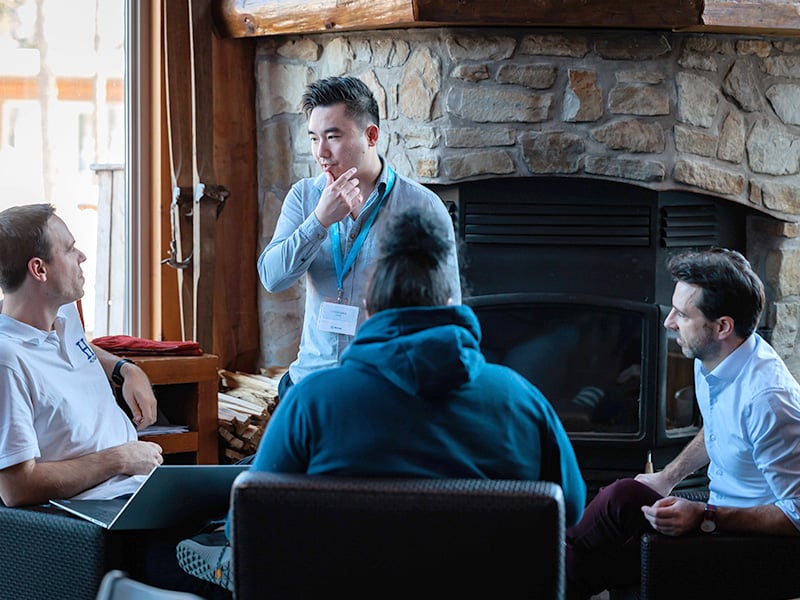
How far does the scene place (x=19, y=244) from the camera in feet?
7.84

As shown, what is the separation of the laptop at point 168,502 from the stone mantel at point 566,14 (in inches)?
73.4

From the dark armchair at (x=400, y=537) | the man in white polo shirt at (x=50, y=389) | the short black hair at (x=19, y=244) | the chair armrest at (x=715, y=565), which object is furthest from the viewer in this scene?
the short black hair at (x=19, y=244)

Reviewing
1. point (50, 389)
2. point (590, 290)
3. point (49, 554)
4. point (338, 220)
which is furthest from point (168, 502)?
point (590, 290)

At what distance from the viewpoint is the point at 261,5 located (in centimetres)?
384

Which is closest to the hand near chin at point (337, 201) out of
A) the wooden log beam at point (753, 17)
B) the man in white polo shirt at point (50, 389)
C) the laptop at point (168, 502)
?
the man in white polo shirt at point (50, 389)

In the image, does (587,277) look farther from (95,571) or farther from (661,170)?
(95,571)

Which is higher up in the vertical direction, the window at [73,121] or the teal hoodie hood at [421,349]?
the window at [73,121]

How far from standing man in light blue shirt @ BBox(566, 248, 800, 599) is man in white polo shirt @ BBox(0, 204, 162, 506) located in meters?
1.02

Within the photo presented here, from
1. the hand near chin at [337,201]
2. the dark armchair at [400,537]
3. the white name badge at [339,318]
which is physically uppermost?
the hand near chin at [337,201]

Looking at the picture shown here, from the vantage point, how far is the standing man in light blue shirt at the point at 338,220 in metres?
2.71

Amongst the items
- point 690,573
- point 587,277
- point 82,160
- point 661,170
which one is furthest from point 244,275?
point 690,573

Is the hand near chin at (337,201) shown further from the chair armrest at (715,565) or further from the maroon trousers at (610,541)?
the chair armrest at (715,565)

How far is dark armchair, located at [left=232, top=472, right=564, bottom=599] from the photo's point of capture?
62.5 inches

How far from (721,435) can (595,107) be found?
66.0 inches
